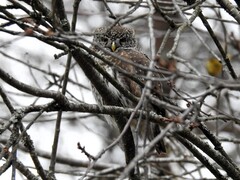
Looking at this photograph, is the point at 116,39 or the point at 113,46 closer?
the point at 113,46

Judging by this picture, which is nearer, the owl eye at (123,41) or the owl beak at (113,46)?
the owl beak at (113,46)

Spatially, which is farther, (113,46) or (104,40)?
(104,40)

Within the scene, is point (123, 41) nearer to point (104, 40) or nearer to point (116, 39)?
point (116, 39)

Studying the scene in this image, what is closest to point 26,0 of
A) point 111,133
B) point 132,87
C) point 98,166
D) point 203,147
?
point 203,147

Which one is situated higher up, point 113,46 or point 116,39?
point 116,39

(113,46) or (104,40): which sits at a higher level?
(104,40)

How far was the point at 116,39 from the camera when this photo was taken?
7.27m

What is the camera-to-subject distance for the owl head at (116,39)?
7169mm

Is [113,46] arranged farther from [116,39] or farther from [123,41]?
[123,41]

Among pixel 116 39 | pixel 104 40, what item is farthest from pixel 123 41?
pixel 104 40

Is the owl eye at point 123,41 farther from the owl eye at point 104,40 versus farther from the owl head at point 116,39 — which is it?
the owl eye at point 104,40

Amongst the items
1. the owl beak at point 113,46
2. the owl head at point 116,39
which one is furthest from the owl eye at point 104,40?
the owl beak at point 113,46

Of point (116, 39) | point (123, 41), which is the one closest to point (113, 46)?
point (116, 39)

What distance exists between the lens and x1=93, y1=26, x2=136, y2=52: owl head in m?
7.17
